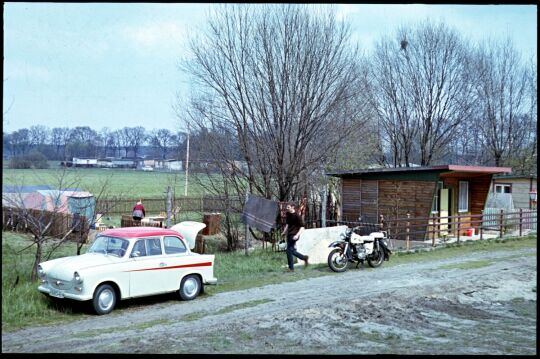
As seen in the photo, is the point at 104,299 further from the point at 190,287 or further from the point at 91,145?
the point at 91,145

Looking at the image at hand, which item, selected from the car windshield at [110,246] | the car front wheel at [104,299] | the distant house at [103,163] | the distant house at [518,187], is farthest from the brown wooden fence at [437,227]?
the car front wheel at [104,299]

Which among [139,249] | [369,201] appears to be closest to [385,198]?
[369,201]

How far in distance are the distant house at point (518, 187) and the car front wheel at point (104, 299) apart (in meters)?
27.9

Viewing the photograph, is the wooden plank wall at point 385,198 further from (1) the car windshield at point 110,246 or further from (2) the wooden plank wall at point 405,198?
(1) the car windshield at point 110,246

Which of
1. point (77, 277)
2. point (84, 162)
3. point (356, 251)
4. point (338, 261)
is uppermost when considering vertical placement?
point (84, 162)

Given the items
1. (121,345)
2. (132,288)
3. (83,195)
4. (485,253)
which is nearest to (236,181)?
(83,195)

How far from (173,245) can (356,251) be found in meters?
5.52

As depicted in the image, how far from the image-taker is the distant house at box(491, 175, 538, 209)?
33250 mm

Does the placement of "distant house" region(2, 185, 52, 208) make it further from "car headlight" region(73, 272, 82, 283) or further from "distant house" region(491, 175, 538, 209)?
"distant house" region(491, 175, 538, 209)

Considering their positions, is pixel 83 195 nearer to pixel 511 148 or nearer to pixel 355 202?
pixel 355 202

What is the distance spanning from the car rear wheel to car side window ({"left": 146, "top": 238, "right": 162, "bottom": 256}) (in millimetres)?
770

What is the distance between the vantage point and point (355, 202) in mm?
23969

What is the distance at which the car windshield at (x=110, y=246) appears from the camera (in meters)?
10.7

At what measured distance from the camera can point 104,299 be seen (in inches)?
396
